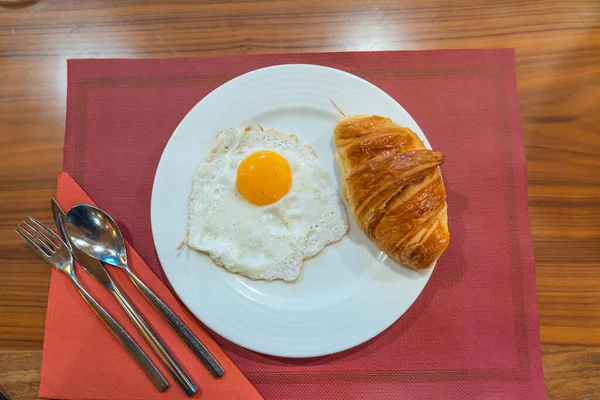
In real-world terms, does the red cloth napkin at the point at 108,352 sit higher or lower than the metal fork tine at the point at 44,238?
lower

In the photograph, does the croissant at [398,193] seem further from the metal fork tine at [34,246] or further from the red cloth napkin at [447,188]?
the metal fork tine at [34,246]

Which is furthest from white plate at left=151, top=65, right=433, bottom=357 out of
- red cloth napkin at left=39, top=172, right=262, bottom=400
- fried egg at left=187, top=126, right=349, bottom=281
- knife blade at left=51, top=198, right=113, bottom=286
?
knife blade at left=51, top=198, right=113, bottom=286

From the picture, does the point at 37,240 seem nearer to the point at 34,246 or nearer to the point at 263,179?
the point at 34,246

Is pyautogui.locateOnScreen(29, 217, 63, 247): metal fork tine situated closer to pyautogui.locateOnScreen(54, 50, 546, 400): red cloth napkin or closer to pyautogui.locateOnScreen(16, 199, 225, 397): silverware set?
pyautogui.locateOnScreen(16, 199, 225, 397): silverware set

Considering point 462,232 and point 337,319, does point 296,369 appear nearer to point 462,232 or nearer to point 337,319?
point 337,319

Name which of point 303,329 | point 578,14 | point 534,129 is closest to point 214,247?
point 303,329

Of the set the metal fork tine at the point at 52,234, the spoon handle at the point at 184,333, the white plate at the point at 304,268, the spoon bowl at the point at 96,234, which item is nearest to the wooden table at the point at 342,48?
the metal fork tine at the point at 52,234

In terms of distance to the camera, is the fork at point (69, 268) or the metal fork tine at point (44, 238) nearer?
the fork at point (69, 268)
